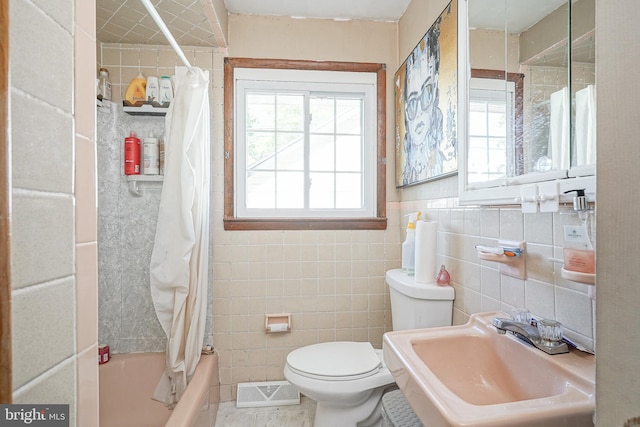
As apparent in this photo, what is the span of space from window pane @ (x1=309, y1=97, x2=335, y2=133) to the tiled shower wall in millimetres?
899

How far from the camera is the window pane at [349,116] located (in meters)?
2.03

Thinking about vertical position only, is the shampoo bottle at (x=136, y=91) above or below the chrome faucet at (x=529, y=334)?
above

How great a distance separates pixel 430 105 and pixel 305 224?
98 centimetres

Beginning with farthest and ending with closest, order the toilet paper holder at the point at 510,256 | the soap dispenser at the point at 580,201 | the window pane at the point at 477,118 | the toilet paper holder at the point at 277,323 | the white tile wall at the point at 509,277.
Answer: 1. the toilet paper holder at the point at 277,323
2. the window pane at the point at 477,118
3. the toilet paper holder at the point at 510,256
4. the white tile wall at the point at 509,277
5. the soap dispenser at the point at 580,201

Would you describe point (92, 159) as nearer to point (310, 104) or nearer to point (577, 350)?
point (577, 350)

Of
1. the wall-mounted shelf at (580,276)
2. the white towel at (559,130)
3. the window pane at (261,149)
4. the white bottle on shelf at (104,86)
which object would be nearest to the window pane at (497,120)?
the white towel at (559,130)

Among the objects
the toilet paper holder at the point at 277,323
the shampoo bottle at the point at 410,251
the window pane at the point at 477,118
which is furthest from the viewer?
the toilet paper holder at the point at 277,323

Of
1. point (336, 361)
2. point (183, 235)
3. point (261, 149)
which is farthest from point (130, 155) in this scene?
point (336, 361)

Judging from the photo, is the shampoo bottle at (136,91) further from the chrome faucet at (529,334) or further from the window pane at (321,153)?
the chrome faucet at (529,334)

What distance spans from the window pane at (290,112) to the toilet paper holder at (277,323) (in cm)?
121

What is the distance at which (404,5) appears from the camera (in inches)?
71.2

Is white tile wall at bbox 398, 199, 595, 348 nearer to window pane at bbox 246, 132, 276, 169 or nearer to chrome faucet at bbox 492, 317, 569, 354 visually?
chrome faucet at bbox 492, 317, 569, 354

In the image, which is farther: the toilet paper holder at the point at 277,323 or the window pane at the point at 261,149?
the window pane at the point at 261,149

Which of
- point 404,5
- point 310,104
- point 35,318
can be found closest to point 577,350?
point 35,318
